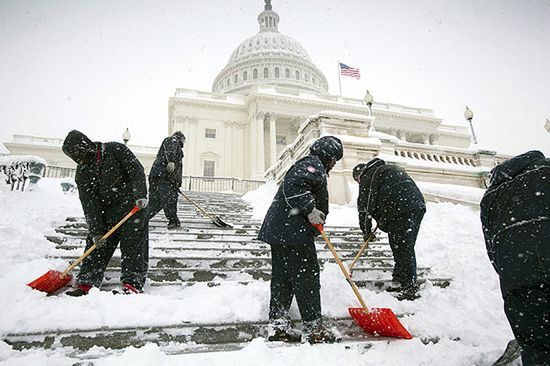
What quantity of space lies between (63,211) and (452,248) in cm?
739

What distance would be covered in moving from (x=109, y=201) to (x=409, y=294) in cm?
353

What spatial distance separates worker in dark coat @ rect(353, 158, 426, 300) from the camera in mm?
3660

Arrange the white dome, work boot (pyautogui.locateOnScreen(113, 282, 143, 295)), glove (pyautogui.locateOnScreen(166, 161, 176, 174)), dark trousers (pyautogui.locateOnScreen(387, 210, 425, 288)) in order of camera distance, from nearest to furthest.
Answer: work boot (pyautogui.locateOnScreen(113, 282, 143, 295)) → dark trousers (pyautogui.locateOnScreen(387, 210, 425, 288)) → glove (pyautogui.locateOnScreen(166, 161, 176, 174)) → the white dome

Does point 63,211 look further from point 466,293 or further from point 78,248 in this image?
point 466,293

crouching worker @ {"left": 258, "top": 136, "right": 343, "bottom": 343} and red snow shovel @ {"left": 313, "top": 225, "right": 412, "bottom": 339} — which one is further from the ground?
crouching worker @ {"left": 258, "top": 136, "right": 343, "bottom": 343}

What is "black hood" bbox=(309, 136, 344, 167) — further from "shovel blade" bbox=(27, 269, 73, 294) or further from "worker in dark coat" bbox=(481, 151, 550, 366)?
"shovel blade" bbox=(27, 269, 73, 294)

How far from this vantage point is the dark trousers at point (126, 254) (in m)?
3.28

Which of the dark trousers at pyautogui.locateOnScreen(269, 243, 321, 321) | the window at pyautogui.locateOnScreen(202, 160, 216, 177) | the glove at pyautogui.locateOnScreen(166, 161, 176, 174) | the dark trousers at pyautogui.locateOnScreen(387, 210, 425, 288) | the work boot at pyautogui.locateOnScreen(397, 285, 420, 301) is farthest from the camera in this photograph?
the window at pyautogui.locateOnScreen(202, 160, 216, 177)

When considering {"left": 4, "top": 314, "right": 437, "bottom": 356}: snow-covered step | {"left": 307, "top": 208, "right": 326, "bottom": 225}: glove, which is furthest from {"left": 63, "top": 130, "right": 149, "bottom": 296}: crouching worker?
{"left": 307, "top": 208, "right": 326, "bottom": 225}: glove

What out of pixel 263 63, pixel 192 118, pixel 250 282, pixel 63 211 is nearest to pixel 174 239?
pixel 250 282

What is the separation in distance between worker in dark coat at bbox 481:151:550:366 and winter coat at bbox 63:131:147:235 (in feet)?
10.9

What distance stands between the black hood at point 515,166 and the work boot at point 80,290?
352cm

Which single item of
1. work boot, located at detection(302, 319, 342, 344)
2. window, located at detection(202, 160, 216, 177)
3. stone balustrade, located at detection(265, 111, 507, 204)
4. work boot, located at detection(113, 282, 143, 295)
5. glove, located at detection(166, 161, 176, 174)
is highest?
window, located at detection(202, 160, 216, 177)

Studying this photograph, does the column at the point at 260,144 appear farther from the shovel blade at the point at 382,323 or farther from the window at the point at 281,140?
the shovel blade at the point at 382,323
